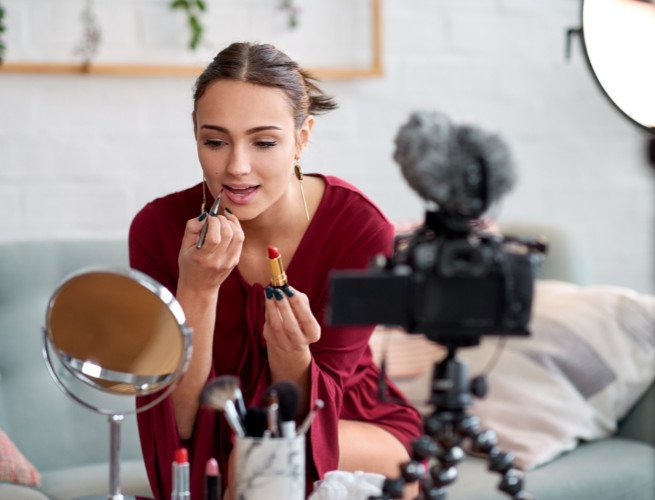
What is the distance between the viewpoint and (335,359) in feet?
4.70

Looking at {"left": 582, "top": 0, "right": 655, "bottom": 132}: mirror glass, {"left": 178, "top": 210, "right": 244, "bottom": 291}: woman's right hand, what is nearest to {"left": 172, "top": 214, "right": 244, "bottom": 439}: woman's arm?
{"left": 178, "top": 210, "right": 244, "bottom": 291}: woman's right hand

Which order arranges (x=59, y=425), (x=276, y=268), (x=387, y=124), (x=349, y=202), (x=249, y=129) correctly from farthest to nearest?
(x=387, y=124)
(x=59, y=425)
(x=349, y=202)
(x=249, y=129)
(x=276, y=268)

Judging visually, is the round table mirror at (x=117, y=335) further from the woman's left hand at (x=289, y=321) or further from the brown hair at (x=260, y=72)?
the brown hair at (x=260, y=72)

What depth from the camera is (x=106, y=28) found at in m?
2.25

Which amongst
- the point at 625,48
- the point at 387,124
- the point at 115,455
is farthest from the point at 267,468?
the point at 387,124

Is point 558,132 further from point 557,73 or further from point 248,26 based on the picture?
point 248,26

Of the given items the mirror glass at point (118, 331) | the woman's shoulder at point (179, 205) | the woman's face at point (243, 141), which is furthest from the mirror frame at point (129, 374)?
the woman's shoulder at point (179, 205)

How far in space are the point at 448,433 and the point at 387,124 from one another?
64.8 inches

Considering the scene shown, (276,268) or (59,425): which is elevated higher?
(276,268)

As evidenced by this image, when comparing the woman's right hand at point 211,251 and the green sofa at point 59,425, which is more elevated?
the woman's right hand at point 211,251

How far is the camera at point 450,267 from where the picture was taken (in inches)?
36.2

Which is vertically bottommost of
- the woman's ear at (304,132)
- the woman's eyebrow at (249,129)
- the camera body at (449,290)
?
the camera body at (449,290)

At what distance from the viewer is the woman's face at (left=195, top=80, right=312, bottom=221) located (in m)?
1.27

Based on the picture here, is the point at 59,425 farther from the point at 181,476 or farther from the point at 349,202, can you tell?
the point at 181,476
